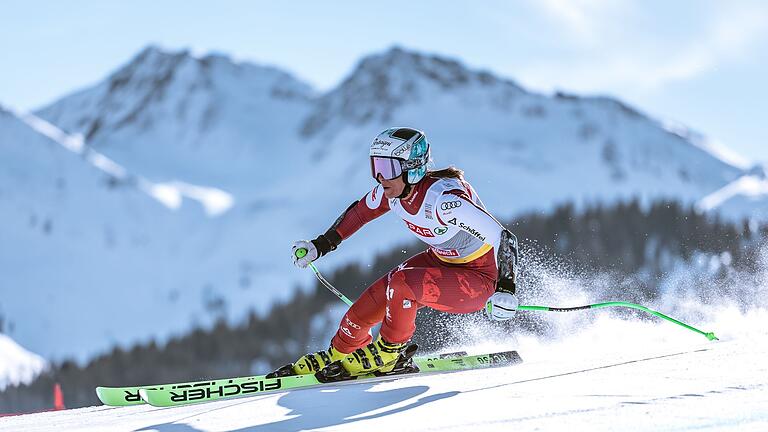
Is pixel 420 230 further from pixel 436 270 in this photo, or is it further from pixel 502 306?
pixel 502 306

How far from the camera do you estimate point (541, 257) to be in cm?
988

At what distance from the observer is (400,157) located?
19.6 ft

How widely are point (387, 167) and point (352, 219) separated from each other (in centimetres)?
101

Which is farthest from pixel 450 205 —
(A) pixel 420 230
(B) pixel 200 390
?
A: (B) pixel 200 390

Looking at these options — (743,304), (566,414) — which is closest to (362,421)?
(566,414)

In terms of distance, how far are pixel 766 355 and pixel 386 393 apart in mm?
2324

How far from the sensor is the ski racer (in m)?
5.90

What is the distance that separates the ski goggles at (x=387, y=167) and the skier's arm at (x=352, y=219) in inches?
27.7

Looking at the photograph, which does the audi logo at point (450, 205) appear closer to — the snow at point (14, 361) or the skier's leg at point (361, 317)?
the skier's leg at point (361, 317)

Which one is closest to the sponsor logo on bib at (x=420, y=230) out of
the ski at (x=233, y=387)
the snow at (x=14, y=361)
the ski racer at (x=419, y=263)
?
the ski racer at (x=419, y=263)

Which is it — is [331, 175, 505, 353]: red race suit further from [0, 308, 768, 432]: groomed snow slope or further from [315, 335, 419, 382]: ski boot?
[0, 308, 768, 432]: groomed snow slope

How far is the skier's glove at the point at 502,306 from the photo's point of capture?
5.44 meters

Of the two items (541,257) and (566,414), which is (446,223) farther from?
(541,257)

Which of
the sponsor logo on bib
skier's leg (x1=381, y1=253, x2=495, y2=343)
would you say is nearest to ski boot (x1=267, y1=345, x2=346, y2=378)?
skier's leg (x1=381, y1=253, x2=495, y2=343)
